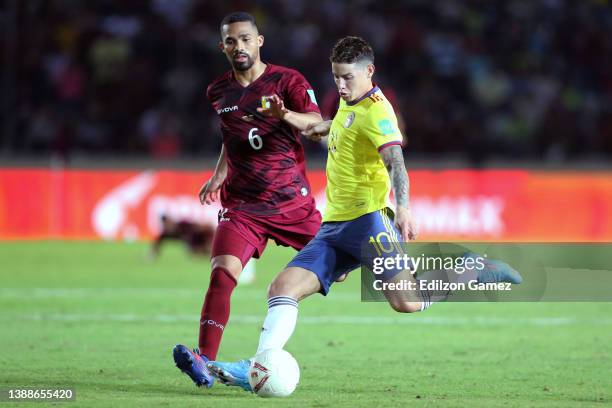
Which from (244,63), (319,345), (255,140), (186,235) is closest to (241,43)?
(244,63)

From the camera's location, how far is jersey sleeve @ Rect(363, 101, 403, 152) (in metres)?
6.48

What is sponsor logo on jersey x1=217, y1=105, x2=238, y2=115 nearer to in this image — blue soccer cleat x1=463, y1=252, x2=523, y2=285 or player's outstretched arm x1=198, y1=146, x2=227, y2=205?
player's outstretched arm x1=198, y1=146, x2=227, y2=205

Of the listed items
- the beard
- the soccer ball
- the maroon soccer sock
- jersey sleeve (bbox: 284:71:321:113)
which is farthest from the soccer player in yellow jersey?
the beard

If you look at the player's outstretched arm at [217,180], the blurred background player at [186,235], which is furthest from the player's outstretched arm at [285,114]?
the blurred background player at [186,235]

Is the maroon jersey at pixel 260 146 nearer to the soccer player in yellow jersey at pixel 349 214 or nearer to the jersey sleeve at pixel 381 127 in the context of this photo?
the soccer player in yellow jersey at pixel 349 214

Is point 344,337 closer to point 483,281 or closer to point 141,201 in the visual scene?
point 483,281

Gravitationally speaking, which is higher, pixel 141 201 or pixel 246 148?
pixel 141 201

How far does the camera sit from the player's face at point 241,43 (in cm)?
743

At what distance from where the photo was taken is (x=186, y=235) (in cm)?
1662

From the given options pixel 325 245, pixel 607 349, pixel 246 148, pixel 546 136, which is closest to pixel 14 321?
pixel 246 148

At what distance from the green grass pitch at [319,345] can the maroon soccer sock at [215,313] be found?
0.27 m

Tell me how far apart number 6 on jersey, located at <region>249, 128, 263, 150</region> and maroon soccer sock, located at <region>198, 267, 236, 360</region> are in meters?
0.89

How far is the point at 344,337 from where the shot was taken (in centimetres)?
960

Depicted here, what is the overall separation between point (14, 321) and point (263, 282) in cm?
427
